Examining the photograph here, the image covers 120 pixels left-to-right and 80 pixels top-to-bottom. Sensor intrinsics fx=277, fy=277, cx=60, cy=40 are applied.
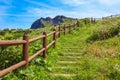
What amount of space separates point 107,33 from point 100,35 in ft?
1.86

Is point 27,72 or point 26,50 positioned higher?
point 26,50

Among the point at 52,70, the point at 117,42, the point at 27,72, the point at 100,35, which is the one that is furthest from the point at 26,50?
the point at 100,35

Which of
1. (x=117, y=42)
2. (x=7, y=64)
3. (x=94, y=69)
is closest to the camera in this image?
(x=7, y=64)

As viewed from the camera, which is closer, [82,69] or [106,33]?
[82,69]

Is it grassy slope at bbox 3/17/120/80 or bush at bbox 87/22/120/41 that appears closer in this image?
grassy slope at bbox 3/17/120/80

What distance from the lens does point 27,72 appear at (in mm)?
9641

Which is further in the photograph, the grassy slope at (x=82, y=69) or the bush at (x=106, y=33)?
the bush at (x=106, y=33)

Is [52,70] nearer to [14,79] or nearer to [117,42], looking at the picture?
[14,79]

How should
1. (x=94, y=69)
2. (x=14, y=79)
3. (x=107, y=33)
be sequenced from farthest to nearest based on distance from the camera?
(x=107, y=33) < (x=94, y=69) < (x=14, y=79)

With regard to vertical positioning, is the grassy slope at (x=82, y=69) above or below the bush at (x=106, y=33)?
below

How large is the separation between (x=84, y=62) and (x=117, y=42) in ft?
18.8

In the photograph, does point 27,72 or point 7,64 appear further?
point 7,64

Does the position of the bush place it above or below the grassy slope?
above

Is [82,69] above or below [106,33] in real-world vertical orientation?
below
